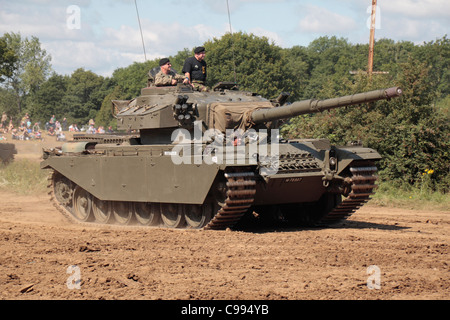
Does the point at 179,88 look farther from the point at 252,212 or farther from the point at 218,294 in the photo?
the point at 218,294

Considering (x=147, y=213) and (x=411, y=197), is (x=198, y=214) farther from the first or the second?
(x=411, y=197)

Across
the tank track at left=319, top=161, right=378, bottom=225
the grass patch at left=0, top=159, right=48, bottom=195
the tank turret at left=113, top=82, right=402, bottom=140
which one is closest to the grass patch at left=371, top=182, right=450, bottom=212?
the tank track at left=319, top=161, right=378, bottom=225

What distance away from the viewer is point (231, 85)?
1510cm

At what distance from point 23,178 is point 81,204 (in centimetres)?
1034

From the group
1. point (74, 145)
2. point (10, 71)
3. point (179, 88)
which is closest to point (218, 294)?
point (179, 88)

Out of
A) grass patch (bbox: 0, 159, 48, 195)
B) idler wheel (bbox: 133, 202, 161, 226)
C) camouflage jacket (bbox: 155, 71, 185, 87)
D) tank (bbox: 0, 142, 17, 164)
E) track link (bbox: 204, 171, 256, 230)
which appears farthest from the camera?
tank (bbox: 0, 142, 17, 164)

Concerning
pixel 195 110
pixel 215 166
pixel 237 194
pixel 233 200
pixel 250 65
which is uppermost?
pixel 250 65

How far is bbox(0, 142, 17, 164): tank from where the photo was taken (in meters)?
31.9

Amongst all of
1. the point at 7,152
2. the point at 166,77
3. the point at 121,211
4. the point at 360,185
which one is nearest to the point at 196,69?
the point at 166,77

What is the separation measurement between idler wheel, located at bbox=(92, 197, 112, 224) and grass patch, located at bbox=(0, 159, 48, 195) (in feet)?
24.3

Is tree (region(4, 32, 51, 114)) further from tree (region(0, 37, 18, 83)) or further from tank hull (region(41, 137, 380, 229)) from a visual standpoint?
tank hull (region(41, 137, 380, 229))

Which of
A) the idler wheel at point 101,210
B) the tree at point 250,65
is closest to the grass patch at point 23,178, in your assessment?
the idler wheel at point 101,210

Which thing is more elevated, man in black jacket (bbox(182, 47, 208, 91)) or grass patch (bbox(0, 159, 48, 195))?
man in black jacket (bbox(182, 47, 208, 91))

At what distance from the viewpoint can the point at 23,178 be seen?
2569cm
